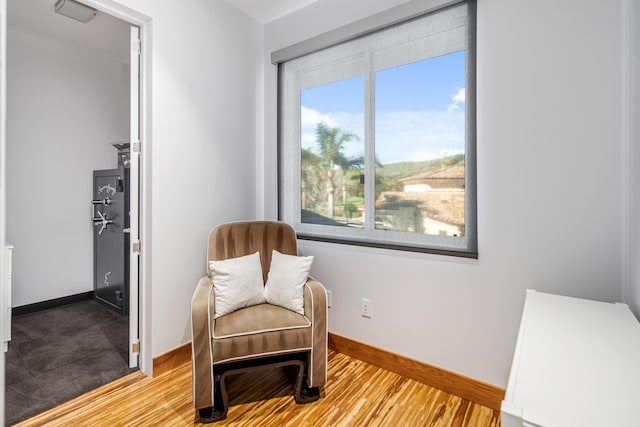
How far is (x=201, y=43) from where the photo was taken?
2367 millimetres

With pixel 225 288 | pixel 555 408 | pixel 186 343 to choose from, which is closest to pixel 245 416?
pixel 225 288

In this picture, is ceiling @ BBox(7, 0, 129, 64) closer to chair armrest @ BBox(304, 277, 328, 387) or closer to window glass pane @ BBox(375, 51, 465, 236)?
window glass pane @ BBox(375, 51, 465, 236)

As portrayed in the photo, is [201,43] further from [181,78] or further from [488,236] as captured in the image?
[488,236]

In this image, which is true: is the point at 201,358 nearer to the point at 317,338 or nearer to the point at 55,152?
the point at 317,338

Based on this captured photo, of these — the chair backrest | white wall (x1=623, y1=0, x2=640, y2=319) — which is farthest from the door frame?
white wall (x1=623, y1=0, x2=640, y2=319)

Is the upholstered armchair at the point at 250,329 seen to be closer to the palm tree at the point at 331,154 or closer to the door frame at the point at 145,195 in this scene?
the door frame at the point at 145,195

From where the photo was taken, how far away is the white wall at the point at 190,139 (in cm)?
213

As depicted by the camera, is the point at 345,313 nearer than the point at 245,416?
No

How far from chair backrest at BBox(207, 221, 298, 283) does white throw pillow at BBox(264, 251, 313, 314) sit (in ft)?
0.69

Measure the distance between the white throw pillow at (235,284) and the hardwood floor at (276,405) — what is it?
1.65ft

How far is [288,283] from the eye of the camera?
6.63 feet

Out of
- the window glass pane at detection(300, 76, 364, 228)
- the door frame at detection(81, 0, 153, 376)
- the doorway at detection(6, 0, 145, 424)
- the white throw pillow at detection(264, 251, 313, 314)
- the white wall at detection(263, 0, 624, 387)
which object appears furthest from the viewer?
the doorway at detection(6, 0, 145, 424)

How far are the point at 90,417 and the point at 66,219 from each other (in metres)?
2.41

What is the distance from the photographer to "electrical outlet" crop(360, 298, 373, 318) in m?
2.29
